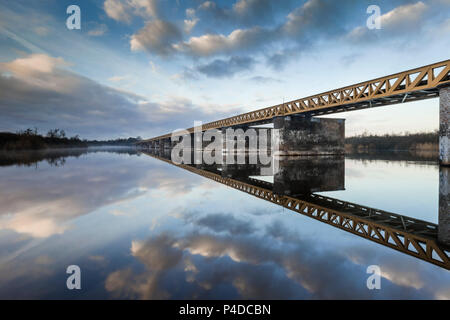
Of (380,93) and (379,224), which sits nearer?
(379,224)

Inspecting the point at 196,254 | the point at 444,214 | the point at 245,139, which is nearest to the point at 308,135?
the point at 245,139

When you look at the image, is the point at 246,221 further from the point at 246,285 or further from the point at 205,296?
the point at 205,296

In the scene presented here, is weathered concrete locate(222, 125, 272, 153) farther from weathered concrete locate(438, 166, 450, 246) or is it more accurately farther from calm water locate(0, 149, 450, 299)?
calm water locate(0, 149, 450, 299)

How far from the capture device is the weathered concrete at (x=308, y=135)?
898 inches

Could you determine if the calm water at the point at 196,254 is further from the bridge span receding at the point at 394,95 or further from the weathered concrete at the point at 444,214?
the bridge span receding at the point at 394,95

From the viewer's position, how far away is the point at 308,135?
77.5 ft

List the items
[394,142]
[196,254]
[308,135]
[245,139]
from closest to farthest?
[196,254] < [308,135] < [245,139] < [394,142]

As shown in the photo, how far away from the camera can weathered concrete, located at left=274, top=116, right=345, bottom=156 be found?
22.8m

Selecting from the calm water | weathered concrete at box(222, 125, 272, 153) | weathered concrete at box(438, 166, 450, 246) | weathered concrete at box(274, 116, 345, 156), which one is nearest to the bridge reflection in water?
weathered concrete at box(438, 166, 450, 246)

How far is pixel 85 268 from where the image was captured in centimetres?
245

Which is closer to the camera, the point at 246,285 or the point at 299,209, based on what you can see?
the point at 246,285

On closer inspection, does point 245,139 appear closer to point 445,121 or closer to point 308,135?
point 308,135

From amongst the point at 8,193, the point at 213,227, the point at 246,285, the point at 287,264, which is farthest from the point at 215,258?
the point at 8,193

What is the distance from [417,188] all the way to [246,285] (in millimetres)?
8517
